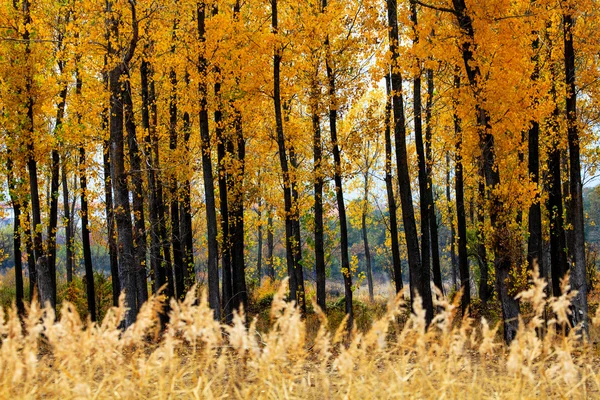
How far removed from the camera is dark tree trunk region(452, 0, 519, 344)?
36.4 feet

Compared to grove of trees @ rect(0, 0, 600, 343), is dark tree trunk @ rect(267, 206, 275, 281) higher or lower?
lower

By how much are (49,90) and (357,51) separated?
7968 mm

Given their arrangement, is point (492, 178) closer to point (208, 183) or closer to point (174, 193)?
point (208, 183)

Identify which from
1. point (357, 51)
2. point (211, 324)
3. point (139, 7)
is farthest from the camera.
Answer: point (357, 51)

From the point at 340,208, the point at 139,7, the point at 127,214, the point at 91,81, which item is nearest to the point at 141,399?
the point at 127,214

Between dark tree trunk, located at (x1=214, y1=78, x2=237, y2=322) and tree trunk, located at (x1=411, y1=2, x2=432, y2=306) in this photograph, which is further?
tree trunk, located at (x1=411, y1=2, x2=432, y2=306)

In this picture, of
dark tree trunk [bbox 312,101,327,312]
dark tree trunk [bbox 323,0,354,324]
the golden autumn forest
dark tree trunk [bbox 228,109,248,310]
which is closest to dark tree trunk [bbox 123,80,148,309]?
the golden autumn forest

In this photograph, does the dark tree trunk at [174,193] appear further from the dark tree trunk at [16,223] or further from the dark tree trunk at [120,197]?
the dark tree trunk at [16,223]

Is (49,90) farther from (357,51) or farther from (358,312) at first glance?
(358,312)

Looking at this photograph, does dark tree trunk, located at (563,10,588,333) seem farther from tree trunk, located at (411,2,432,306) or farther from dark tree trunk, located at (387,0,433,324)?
dark tree trunk, located at (387,0,433,324)

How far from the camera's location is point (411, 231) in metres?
12.9

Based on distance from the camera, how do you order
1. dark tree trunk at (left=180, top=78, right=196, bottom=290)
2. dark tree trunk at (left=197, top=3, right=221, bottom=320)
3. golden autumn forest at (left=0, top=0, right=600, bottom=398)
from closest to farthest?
golden autumn forest at (left=0, top=0, right=600, bottom=398) → dark tree trunk at (left=197, top=3, right=221, bottom=320) → dark tree trunk at (left=180, top=78, right=196, bottom=290)

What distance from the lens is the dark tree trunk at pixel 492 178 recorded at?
36.4 feet

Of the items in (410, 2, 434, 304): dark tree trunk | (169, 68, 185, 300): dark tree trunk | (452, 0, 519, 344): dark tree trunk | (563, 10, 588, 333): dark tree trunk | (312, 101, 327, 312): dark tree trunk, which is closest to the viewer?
(452, 0, 519, 344): dark tree trunk
